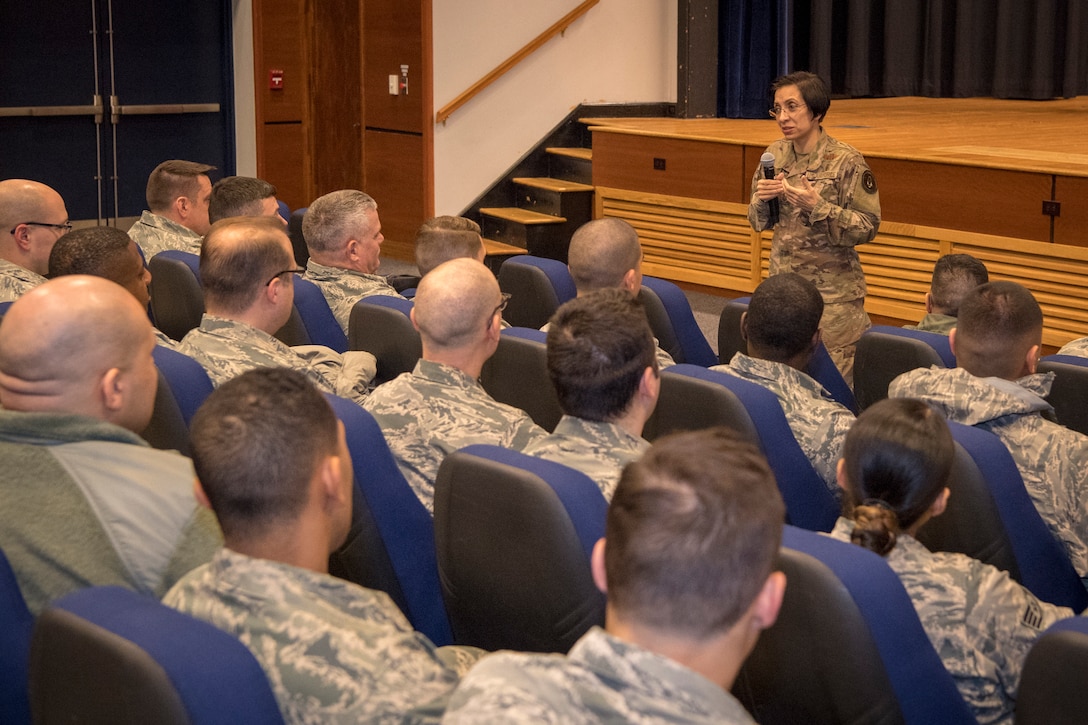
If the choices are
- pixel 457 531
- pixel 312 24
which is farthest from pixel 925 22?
pixel 457 531

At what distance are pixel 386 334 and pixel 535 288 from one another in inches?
37.3

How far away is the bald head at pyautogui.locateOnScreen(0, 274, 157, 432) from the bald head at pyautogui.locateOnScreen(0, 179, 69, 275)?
2.06 metres

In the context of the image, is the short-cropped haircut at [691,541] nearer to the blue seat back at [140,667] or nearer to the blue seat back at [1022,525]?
the blue seat back at [140,667]

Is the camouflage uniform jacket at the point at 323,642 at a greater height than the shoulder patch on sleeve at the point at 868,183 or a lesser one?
lesser

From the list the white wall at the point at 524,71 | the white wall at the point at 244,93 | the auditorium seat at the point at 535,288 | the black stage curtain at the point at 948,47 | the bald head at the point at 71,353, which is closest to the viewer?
the bald head at the point at 71,353

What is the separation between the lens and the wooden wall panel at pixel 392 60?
8188 millimetres

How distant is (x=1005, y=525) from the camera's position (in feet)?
7.29

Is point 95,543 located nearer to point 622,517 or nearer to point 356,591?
point 356,591

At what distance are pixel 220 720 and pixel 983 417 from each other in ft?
6.03

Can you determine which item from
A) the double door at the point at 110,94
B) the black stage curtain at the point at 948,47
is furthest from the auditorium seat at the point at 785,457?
the black stage curtain at the point at 948,47

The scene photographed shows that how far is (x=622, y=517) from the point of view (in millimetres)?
1223

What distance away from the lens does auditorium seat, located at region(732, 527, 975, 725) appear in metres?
1.59

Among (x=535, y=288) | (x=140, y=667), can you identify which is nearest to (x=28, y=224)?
(x=535, y=288)

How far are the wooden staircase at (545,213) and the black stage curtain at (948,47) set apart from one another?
276cm
